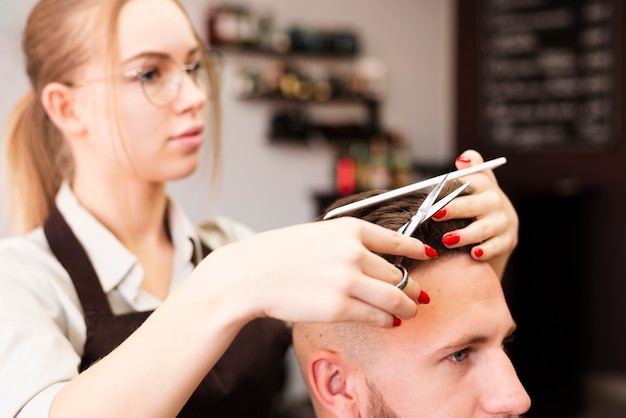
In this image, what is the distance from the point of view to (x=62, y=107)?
4.80ft

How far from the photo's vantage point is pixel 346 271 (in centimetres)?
80

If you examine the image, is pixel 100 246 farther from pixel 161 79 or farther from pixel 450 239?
pixel 450 239

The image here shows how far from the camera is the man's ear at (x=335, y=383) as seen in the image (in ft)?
3.98

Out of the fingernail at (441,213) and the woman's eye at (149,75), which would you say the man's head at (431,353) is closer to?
the fingernail at (441,213)

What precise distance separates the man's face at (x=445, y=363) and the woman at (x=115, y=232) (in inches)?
4.2

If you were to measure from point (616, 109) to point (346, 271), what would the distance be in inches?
156

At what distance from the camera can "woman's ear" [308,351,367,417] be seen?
1211 millimetres

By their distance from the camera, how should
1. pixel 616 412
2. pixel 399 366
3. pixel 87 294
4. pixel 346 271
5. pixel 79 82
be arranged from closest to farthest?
pixel 346 271 < pixel 399 366 < pixel 87 294 < pixel 79 82 < pixel 616 412

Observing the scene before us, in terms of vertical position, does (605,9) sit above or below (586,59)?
above

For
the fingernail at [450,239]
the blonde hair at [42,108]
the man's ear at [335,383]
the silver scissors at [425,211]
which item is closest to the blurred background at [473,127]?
the blonde hair at [42,108]

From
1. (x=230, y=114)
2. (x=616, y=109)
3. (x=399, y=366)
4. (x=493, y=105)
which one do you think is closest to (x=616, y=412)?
(x=616, y=109)

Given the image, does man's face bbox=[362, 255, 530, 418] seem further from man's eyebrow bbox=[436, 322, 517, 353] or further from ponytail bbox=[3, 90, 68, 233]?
ponytail bbox=[3, 90, 68, 233]

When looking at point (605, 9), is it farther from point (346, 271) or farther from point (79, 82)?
point (346, 271)

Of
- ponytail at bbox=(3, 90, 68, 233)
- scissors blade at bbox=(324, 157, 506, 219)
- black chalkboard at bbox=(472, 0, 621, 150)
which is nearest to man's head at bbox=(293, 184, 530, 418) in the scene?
scissors blade at bbox=(324, 157, 506, 219)
